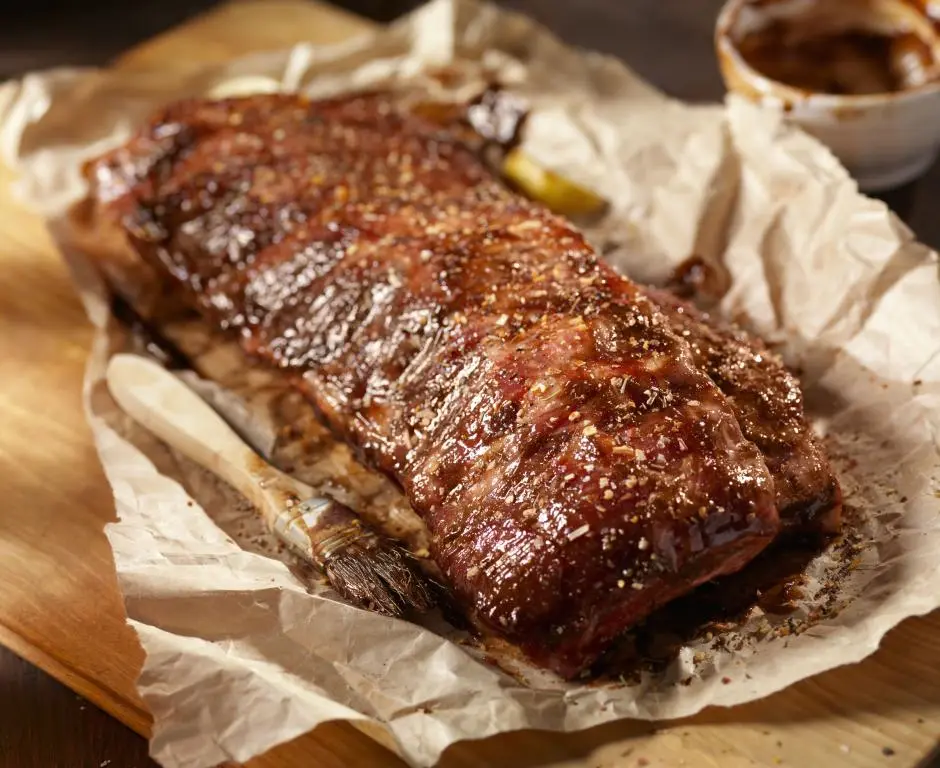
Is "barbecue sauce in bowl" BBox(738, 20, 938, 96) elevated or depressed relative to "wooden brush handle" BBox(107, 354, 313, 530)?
elevated

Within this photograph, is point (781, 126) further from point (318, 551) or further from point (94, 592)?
point (94, 592)

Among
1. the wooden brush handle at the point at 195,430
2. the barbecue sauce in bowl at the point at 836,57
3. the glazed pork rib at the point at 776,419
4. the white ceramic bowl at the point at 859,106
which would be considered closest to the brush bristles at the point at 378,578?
the wooden brush handle at the point at 195,430

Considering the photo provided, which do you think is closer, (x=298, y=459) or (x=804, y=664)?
(x=804, y=664)

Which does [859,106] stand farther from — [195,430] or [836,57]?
[195,430]

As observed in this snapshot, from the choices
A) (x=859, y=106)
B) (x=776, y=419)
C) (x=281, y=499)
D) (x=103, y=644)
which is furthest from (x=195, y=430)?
(x=859, y=106)

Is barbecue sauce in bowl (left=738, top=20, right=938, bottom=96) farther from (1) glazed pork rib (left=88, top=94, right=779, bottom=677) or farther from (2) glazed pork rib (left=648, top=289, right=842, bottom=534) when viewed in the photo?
(2) glazed pork rib (left=648, top=289, right=842, bottom=534)

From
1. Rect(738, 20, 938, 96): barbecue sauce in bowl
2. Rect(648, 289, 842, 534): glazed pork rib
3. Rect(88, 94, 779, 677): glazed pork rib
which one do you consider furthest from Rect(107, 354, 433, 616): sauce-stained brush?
Rect(738, 20, 938, 96): barbecue sauce in bowl

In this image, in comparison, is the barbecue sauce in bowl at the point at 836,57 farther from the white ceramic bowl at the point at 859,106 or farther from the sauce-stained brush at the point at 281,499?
the sauce-stained brush at the point at 281,499

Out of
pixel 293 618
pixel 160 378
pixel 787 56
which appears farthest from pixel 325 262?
pixel 787 56
